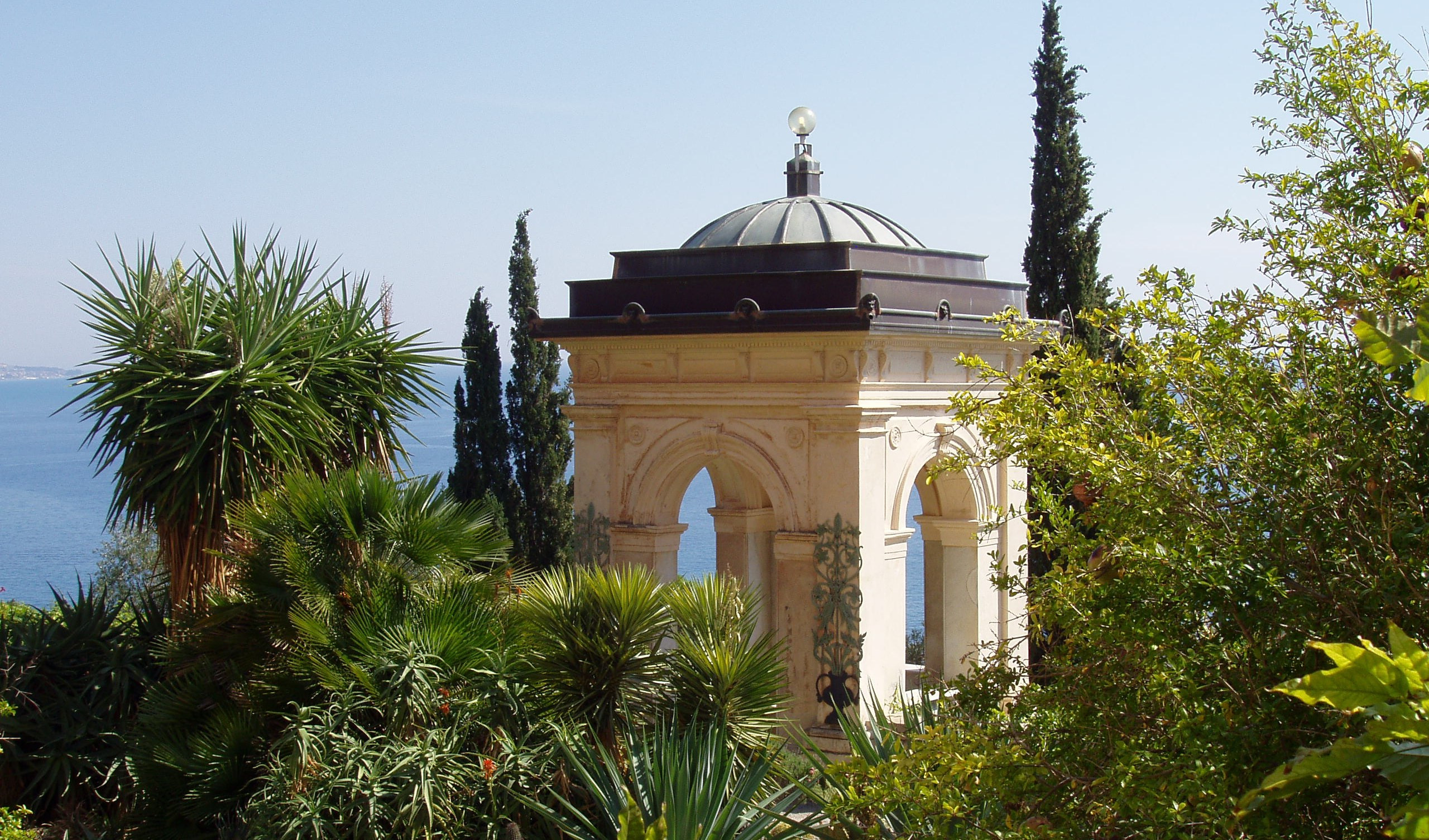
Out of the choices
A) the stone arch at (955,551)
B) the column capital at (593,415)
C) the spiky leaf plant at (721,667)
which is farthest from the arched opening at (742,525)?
the spiky leaf plant at (721,667)

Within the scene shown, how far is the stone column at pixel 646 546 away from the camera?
12.8m

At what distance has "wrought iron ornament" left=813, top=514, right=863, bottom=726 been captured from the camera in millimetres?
11680

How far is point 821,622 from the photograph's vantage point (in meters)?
11.8

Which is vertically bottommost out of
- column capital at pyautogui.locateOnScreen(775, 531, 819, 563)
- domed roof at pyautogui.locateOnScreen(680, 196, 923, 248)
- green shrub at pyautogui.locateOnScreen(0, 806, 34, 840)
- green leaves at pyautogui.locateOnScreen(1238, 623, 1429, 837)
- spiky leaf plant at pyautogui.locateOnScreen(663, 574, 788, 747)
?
green shrub at pyautogui.locateOnScreen(0, 806, 34, 840)

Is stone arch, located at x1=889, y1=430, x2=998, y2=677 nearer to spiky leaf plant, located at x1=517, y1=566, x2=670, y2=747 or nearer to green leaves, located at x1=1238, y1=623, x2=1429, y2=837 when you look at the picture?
spiky leaf plant, located at x1=517, y1=566, x2=670, y2=747

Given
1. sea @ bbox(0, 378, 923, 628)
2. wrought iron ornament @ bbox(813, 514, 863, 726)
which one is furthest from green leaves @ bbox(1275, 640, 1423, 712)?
sea @ bbox(0, 378, 923, 628)

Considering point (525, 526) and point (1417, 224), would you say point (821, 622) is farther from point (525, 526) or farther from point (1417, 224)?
point (525, 526)

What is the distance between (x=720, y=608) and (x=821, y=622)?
4.40 meters

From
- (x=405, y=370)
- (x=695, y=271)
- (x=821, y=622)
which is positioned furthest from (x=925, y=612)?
(x=405, y=370)

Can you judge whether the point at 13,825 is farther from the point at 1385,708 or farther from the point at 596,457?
the point at 1385,708

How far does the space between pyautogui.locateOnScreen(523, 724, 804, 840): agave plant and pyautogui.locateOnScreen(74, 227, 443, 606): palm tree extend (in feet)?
11.7

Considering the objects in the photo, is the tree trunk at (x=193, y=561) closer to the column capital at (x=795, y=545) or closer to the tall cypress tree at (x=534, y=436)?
the column capital at (x=795, y=545)

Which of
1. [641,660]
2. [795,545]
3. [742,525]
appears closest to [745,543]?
[742,525]

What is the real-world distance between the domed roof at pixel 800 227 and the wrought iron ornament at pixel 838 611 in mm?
2928
